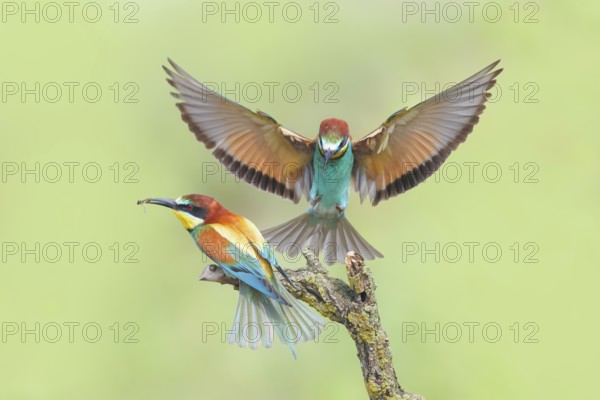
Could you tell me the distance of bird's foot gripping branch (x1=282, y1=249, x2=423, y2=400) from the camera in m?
2.88

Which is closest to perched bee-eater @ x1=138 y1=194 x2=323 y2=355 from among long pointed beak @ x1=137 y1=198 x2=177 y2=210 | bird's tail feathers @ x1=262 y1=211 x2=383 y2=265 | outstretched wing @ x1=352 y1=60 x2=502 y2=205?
long pointed beak @ x1=137 y1=198 x2=177 y2=210

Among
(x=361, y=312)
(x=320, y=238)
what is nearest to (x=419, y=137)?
(x=320, y=238)

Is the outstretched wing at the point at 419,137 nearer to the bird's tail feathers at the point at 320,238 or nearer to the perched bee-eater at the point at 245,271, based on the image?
the bird's tail feathers at the point at 320,238

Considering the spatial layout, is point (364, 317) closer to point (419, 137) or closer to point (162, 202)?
point (162, 202)

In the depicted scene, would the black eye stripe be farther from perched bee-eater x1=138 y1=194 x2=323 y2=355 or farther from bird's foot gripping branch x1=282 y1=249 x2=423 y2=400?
bird's foot gripping branch x1=282 y1=249 x2=423 y2=400

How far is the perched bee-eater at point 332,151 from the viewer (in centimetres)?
343

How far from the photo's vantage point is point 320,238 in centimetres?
370

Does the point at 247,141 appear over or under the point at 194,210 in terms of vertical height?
over

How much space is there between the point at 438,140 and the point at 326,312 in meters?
0.87

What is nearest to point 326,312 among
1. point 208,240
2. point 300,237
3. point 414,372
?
point 208,240

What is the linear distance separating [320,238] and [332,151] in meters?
0.49

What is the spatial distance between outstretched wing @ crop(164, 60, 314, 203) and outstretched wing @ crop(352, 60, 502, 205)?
0.25 m

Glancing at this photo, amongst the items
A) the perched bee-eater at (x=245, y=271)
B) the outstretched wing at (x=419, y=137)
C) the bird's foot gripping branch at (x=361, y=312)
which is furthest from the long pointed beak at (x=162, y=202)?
the outstretched wing at (x=419, y=137)

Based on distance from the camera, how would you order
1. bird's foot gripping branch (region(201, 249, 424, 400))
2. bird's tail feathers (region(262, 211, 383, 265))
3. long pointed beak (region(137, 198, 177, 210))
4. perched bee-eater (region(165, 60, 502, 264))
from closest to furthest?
long pointed beak (region(137, 198, 177, 210)) → bird's foot gripping branch (region(201, 249, 424, 400)) → perched bee-eater (region(165, 60, 502, 264)) → bird's tail feathers (region(262, 211, 383, 265))
